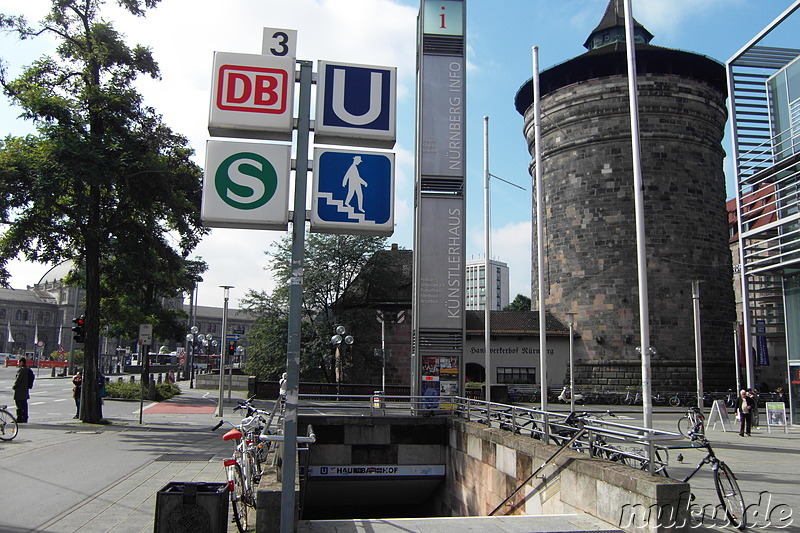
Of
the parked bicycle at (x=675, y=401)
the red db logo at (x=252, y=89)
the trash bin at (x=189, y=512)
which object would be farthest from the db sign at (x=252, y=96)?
the parked bicycle at (x=675, y=401)

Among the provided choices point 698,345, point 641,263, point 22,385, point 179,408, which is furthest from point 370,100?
point 698,345

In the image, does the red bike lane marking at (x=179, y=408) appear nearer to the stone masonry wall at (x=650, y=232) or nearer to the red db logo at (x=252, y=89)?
the red db logo at (x=252, y=89)

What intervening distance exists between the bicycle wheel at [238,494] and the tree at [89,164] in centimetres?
1285

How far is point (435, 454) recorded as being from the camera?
16.6 metres

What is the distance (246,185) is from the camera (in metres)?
5.02

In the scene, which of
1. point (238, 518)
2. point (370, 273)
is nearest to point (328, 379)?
point (370, 273)

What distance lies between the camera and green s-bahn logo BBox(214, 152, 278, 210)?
496 cm

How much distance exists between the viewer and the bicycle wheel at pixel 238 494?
7.32m

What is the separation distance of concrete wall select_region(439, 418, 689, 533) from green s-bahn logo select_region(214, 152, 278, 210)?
15.7 feet

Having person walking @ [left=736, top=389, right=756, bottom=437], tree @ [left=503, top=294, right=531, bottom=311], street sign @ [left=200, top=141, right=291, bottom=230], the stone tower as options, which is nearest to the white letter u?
street sign @ [left=200, top=141, right=291, bottom=230]

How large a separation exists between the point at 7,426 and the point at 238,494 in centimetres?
856

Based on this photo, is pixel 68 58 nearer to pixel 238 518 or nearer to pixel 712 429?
pixel 238 518

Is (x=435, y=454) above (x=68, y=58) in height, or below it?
below

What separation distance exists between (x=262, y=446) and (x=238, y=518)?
286 centimetres
